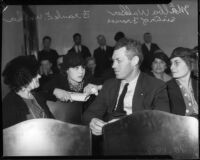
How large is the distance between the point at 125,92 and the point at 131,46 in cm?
35

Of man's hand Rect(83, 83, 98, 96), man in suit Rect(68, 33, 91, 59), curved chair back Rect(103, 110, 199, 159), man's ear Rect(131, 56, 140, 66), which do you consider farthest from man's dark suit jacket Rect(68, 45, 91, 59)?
curved chair back Rect(103, 110, 199, 159)

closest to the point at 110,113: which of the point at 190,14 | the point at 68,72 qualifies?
the point at 68,72

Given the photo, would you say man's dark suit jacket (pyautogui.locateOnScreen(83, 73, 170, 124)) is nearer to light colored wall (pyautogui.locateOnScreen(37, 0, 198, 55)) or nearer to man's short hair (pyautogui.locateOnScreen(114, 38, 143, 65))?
man's short hair (pyautogui.locateOnScreen(114, 38, 143, 65))

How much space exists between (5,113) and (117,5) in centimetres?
118

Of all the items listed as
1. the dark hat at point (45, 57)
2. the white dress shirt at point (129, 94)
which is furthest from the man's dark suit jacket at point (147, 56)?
the dark hat at point (45, 57)

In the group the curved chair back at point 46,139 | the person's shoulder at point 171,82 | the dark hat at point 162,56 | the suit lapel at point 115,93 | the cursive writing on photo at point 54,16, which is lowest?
the curved chair back at point 46,139

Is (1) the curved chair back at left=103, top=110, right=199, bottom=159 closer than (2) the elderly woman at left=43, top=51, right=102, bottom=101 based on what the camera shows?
Yes

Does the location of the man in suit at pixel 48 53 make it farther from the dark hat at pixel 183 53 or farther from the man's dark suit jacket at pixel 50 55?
the dark hat at pixel 183 53

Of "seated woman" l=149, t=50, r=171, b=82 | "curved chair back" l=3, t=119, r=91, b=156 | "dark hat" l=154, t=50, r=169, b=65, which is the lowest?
"curved chair back" l=3, t=119, r=91, b=156

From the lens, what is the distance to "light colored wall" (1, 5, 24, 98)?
9.75 feet

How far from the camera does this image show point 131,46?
2973 mm

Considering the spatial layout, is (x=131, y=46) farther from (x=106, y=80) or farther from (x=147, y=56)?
(x=106, y=80)

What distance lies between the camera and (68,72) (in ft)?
9.88

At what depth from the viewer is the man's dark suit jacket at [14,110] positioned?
298 cm
